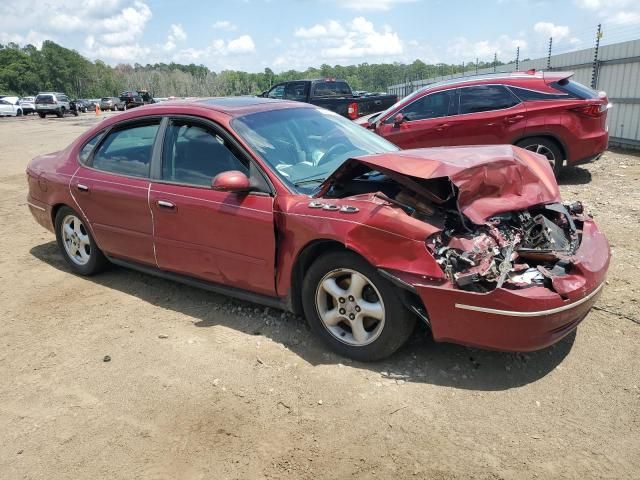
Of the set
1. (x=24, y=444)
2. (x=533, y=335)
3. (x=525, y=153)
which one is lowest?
(x=24, y=444)

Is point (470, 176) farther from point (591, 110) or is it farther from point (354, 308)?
point (591, 110)

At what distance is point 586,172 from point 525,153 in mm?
5646

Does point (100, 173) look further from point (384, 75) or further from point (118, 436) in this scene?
point (384, 75)

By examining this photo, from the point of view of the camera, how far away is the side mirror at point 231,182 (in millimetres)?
3518

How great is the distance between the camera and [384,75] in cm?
6334

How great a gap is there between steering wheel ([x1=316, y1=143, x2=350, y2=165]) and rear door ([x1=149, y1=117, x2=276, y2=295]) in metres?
0.60

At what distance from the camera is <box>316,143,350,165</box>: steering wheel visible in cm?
409

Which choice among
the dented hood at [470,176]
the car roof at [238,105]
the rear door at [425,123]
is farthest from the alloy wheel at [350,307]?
the rear door at [425,123]

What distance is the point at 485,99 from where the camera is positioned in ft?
26.7

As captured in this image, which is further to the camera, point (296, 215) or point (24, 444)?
point (296, 215)

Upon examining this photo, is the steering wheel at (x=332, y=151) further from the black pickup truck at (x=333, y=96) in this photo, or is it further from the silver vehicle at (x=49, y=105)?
the silver vehicle at (x=49, y=105)

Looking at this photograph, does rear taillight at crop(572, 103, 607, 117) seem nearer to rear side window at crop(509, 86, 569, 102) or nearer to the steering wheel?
rear side window at crop(509, 86, 569, 102)

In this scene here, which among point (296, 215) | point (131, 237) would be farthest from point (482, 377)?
point (131, 237)

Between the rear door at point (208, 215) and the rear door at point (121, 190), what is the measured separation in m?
0.18
